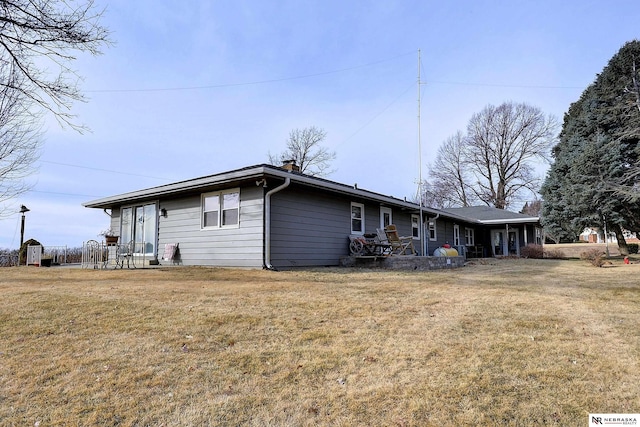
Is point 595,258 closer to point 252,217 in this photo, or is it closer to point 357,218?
point 357,218

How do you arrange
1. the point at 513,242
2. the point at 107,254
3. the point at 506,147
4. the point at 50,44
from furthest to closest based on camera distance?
1. the point at 506,147
2. the point at 513,242
3. the point at 107,254
4. the point at 50,44

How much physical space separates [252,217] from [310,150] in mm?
22671

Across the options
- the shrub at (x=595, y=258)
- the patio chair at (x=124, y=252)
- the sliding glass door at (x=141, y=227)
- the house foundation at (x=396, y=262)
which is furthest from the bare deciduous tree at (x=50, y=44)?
the shrub at (x=595, y=258)

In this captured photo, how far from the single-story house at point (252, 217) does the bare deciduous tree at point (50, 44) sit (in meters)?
3.71

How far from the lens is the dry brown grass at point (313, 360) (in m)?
2.39

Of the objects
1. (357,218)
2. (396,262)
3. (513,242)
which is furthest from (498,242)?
(396,262)

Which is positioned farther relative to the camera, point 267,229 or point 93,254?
point 93,254

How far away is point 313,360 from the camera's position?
314 centimetres

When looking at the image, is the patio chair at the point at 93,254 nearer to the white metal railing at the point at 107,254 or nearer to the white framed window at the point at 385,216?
the white metal railing at the point at 107,254

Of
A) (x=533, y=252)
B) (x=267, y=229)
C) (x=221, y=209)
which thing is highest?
(x=221, y=209)

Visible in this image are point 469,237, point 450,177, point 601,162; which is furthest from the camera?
point 450,177

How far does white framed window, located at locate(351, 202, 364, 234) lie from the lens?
1262cm

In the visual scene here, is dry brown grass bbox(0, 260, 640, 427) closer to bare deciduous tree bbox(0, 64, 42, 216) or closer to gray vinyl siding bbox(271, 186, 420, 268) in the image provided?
gray vinyl siding bbox(271, 186, 420, 268)

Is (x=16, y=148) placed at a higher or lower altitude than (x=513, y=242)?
higher
